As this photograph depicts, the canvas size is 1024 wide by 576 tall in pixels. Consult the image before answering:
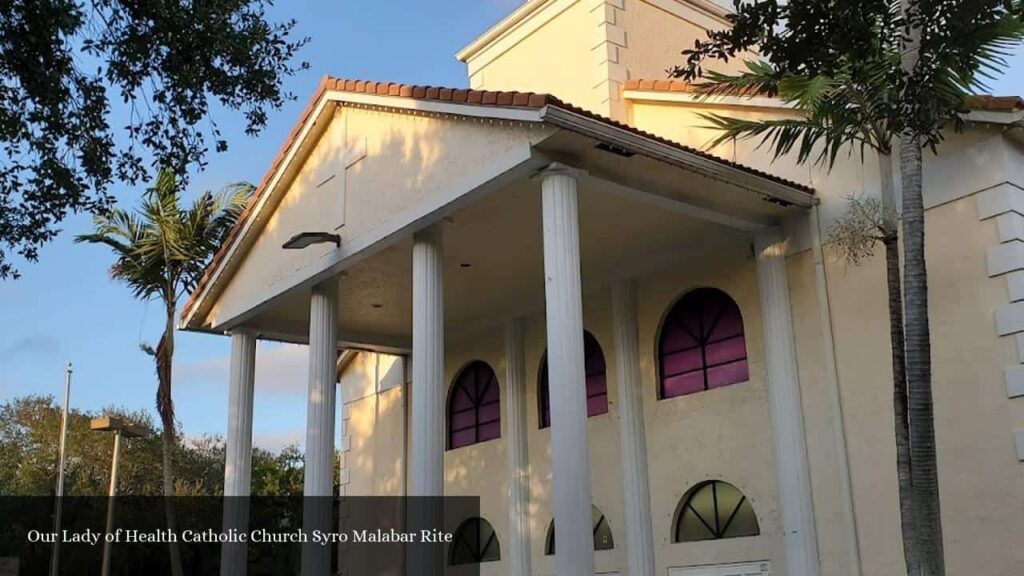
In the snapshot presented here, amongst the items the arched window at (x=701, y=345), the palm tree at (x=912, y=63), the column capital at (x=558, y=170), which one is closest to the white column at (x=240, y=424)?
the arched window at (x=701, y=345)

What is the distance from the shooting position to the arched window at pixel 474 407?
55.2 feet

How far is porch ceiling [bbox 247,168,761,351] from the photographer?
11.5 meters

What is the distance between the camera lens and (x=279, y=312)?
15312 mm

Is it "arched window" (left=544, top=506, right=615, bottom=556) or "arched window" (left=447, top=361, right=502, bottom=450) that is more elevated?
"arched window" (left=447, top=361, right=502, bottom=450)

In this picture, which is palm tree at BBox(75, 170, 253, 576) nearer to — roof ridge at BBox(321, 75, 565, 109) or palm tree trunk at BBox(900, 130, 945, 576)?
roof ridge at BBox(321, 75, 565, 109)

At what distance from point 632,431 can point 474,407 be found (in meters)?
4.36

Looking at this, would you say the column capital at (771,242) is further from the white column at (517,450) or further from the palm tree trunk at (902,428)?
the white column at (517,450)

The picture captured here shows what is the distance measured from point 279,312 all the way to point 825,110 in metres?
9.55

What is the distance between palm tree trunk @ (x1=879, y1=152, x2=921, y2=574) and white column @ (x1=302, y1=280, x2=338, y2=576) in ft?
24.0

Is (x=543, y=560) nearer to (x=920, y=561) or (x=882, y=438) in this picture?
(x=882, y=438)

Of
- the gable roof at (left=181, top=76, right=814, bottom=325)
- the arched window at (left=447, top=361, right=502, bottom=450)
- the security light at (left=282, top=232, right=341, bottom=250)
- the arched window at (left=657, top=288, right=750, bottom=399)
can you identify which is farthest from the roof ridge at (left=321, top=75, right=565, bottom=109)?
the arched window at (left=447, top=361, right=502, bottom=450)

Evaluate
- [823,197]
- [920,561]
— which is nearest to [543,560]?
[823,197]

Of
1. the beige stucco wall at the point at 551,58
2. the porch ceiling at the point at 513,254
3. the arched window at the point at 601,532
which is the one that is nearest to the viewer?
the porch ceiling at the point at 513,254

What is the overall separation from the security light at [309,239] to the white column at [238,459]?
3.22 m
